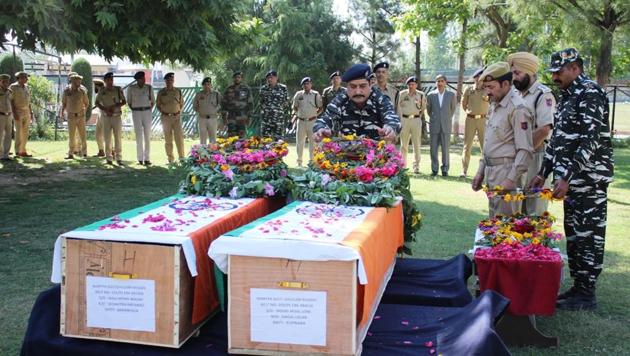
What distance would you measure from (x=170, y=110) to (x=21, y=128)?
3664 millimetres

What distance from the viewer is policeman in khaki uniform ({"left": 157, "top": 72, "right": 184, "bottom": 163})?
13641 mm

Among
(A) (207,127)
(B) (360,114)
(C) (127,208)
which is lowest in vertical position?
(C) (127,208)

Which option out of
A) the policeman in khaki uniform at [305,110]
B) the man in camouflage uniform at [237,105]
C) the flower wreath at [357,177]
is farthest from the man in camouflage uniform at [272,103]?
the flower wreath at [357,177]

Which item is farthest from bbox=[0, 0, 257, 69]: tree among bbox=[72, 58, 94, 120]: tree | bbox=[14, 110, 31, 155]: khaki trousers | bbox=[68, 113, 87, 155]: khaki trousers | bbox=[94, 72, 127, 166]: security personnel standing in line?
bbox=[72, 58, 94, 120]: tree

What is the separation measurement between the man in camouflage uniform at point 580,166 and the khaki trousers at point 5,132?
11.7 m

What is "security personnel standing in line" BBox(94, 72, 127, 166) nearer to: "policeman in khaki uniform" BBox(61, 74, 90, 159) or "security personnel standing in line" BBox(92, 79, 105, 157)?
"security personnel standing in line" BBox(92, 79, 105, 157)

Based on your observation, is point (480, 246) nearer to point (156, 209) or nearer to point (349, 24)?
point (156, 209)

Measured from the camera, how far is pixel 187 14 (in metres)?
9.88

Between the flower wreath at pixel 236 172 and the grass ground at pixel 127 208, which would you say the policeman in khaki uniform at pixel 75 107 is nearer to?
the grass ground at pixel 127 208

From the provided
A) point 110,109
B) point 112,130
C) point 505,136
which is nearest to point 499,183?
point 505,136

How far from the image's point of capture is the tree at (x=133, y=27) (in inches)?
317

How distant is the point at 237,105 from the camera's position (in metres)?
14.2

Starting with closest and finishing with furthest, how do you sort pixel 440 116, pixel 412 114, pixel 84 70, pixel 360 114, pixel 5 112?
pixel 360 114
pixel 440 116
pixel 412 114
pixel 5 112
pixel 84 70

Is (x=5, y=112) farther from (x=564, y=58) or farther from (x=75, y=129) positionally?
(x=564, y=58)
